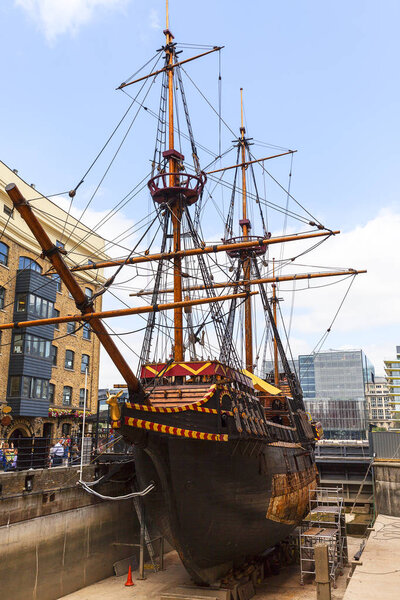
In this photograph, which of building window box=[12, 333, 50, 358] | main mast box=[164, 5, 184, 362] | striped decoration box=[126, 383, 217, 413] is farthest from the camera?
building window box=[12, 333, 50, 358]

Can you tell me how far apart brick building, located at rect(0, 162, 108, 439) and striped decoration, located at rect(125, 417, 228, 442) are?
37.3 feet

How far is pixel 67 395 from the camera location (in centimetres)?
2981

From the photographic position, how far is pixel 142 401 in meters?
12.0

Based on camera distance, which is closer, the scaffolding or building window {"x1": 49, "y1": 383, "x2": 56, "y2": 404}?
the scaffolding

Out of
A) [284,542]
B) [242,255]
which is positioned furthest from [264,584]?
[242,255]

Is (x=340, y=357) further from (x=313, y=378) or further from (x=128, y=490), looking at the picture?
(x=128, y=490)

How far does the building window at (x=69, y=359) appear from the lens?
3006cm

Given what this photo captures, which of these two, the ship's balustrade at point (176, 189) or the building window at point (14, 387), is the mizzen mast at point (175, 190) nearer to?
the ship's balustrade at point (176, 189)

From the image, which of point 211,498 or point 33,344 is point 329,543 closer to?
point 211,498

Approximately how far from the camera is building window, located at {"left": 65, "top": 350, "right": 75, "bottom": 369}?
3006cm

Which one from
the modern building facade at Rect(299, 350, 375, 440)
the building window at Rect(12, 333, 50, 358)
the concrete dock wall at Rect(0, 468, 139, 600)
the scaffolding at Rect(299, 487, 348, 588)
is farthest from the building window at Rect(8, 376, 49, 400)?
the modern building facade at Rect(299, 350, 375, 440)

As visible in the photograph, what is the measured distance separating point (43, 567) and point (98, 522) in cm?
316

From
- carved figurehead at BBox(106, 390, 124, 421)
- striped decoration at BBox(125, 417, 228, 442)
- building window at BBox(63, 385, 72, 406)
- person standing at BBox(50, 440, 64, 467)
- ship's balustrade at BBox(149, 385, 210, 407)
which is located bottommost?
person standing at BBox(50, 440, 64, 467)

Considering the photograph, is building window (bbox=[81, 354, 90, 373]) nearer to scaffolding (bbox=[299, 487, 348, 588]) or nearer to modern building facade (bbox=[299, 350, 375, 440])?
scaffolding (bbox=[299, 487, 348, 588])
